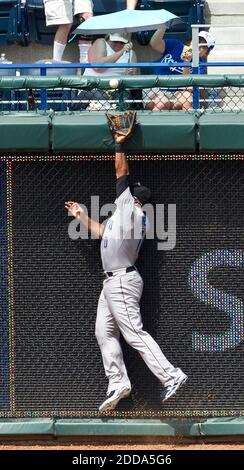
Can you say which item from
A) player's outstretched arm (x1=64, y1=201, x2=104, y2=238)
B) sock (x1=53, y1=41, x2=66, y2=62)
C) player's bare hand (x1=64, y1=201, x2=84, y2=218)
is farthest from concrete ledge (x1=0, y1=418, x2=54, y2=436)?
sock (x1=53, y1=41, x2=66, y2=62)

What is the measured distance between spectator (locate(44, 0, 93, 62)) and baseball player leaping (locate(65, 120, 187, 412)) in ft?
11.8

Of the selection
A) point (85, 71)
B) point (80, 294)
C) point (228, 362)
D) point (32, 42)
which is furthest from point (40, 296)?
point (32, 42)

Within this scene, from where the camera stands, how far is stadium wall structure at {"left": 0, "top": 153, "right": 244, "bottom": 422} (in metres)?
8.47

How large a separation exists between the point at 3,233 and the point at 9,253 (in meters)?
0.15

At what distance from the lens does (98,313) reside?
27.6 ft

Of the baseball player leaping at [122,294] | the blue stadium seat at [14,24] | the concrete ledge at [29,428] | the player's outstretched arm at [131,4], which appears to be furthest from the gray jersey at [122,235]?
the blue stadium seat at [14,24]

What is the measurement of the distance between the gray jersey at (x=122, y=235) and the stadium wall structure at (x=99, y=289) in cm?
18

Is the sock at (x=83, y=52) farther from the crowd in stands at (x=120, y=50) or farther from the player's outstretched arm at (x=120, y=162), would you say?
the player's outstretched arm at (x=120, y=162)

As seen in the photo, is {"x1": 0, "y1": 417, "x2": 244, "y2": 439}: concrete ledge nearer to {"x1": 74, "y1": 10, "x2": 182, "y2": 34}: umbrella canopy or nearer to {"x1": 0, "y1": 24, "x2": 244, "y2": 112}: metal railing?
{"x1": 0, "y1": 24, "x2": 244, "y2": 112}: metal railing

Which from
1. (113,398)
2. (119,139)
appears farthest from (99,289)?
(119,139)

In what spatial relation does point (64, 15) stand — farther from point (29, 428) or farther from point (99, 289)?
point (29, 428)

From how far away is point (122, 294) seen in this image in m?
8.29

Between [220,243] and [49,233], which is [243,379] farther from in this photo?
[49,233]

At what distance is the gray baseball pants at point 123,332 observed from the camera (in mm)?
8227
